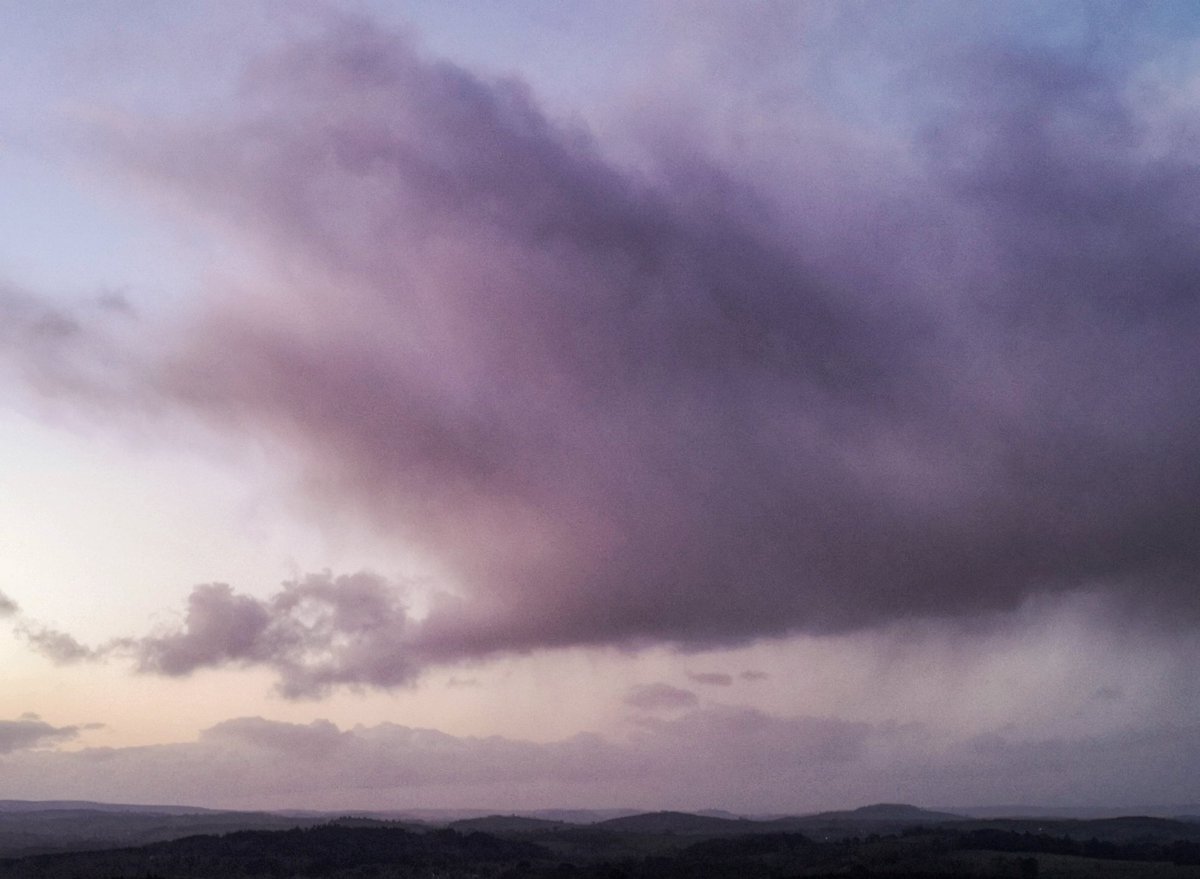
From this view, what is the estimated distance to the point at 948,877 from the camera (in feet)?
643

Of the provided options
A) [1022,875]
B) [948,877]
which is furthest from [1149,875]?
[948,877]

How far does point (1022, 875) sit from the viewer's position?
7633 inches

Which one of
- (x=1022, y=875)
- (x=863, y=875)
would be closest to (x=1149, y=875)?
(x=1022, y=875)

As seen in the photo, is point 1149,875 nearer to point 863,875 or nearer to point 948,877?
point 948,877

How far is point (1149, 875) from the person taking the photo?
189 meters

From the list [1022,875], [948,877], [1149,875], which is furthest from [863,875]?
[1149,875]

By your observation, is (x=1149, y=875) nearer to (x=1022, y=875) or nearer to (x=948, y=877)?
(x=1022, y=875)

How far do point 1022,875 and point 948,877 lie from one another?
12656 mm

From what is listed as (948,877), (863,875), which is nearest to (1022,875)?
(948,877)

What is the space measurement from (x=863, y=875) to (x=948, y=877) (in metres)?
15.0

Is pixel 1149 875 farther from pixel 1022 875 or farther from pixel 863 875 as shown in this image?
pixel 863 875

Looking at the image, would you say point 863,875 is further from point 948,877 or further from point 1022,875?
point 1022,875

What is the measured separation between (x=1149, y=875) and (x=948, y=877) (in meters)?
33.3

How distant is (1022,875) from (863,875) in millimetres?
27569
